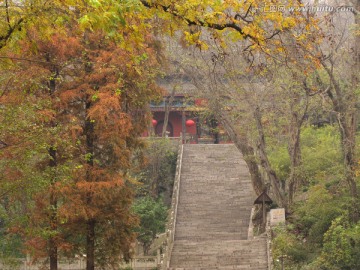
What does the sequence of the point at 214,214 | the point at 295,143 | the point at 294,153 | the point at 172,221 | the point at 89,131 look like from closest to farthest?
the point at 89,131 < the point at 295,143 < the point at 294,153 < the point at 172,221 < the point at 214,214

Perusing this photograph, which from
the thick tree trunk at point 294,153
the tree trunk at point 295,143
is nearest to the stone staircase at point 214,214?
the thick tree trunk at point 294,153

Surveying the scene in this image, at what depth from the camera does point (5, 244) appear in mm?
13586

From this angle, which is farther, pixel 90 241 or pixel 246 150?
pixel 246 150

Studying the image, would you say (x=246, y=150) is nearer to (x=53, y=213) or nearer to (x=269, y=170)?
(x=269, y=170)

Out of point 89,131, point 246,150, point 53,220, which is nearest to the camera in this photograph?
point 53,220

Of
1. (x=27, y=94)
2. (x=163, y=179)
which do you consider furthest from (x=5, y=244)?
(x=163, y=179)

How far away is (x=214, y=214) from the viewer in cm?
2683

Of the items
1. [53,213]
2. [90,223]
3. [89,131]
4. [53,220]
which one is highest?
[89,131]

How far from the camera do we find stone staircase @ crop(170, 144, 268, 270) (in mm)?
21672

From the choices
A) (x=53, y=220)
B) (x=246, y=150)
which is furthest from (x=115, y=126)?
(x=246, y=150)

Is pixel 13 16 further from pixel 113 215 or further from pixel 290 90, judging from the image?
pixel 290 90

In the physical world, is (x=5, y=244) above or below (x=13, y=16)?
below

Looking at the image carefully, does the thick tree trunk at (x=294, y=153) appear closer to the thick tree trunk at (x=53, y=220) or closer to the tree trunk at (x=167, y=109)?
the thick tree trunk at (x=53, y=220)

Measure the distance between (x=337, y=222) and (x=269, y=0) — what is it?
30.3 feet
